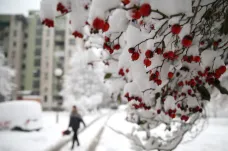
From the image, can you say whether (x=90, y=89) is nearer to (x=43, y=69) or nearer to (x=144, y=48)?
(x=43, y=69)

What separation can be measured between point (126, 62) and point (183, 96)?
1223 millimetres

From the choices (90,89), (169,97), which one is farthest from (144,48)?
(90,89)

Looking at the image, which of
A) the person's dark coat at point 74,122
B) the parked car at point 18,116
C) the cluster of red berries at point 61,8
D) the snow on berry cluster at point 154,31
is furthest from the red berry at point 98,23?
the parked car at point 18,116

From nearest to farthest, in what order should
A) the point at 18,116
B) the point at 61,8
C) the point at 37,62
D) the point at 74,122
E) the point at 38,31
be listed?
the point at 61,8
the point at 74,122
the point at 18,116
the point at 37,62
the point at 38,31

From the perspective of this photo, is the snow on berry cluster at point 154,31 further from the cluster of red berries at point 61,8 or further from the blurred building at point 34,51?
the blurred building at point 34,51

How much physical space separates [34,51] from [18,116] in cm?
4499

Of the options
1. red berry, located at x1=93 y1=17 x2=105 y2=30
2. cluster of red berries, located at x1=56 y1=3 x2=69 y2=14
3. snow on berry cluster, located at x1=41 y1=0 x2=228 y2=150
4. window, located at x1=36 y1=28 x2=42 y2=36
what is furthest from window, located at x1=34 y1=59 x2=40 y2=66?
red berry, located at x1=93 y1=17 x2=105 y2=30

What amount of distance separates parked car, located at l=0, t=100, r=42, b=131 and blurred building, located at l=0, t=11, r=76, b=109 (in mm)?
39725

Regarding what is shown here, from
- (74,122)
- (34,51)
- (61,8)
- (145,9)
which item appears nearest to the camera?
(145,9)

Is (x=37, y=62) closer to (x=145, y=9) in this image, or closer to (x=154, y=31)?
(x=154, y=31)

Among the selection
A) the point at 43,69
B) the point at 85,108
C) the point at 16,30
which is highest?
the point at 16,30

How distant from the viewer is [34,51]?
5466cm

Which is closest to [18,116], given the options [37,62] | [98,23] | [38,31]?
[98,23]

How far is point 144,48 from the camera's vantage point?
1949mm
